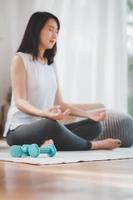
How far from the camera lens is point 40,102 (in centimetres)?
259

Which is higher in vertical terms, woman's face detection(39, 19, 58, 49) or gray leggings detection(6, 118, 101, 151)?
woman's face detection(39, 19, 58, 49)

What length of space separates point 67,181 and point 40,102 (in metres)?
1.31

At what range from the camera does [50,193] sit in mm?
1071

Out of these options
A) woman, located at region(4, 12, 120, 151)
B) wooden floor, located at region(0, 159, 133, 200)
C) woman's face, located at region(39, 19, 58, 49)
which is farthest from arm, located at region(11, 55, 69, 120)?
wooden floor, located at region(0, 159, 133, 200)

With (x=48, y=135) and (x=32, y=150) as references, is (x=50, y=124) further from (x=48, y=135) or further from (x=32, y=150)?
(x=32, y=150)

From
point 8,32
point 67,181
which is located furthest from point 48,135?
point 8,32

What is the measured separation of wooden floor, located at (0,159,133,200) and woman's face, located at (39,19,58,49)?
0.94 meters

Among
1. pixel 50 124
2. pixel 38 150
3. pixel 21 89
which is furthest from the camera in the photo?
pixel 21 89

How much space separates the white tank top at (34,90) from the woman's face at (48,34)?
11 centimetres

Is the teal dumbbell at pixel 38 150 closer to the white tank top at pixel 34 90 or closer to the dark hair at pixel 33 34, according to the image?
the white tank top at pixel 34 90

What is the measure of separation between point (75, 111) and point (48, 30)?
480 millimetres

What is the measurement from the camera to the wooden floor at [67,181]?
104 centimetres

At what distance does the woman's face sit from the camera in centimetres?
262

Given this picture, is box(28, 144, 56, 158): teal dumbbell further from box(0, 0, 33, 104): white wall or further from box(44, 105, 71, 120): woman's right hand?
box(0, 0, 33, 104): white wall
